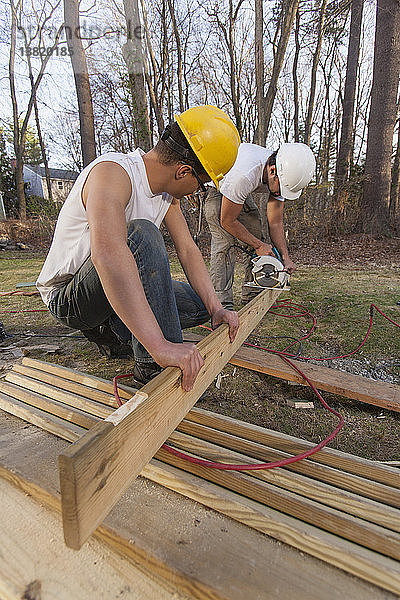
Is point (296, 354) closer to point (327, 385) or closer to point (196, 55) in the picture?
point (327, 385)

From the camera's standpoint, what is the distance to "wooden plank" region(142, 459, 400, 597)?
0.85 meters

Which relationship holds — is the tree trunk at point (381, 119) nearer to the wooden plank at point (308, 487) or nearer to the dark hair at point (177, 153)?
the dark hair at point (177, 153)

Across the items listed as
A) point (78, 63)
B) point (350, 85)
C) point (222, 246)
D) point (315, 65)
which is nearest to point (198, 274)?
point (222, 246)

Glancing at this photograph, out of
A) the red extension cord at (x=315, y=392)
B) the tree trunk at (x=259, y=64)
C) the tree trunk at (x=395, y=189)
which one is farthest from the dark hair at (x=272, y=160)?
the tree trunk at (x=395, y=189)

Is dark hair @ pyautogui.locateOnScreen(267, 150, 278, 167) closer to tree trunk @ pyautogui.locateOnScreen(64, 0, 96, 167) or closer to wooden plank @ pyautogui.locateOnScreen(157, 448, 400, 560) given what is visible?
wooden plank @ pyautogui.locateOnScreen(157, 448, 400, 560)

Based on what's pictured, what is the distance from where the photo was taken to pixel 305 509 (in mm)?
1029

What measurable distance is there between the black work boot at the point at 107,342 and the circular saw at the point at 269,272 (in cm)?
144

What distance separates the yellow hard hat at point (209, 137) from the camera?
59.8 inches

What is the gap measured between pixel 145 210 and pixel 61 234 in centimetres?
47

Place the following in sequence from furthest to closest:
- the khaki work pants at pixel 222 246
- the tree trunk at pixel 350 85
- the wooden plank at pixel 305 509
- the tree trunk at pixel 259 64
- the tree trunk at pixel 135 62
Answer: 1. the tree trunk at pixel 350 85
2. the tree trunk at pixel 135 62
3. the tree trunk at pixel 259 64
4. the khaki work pants at pixel 222 246
5. the wooden plank at pixel 305 509

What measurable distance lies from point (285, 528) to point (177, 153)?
4.73 feet

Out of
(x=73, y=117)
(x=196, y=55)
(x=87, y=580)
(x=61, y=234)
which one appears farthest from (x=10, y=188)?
(x=87, y=580)

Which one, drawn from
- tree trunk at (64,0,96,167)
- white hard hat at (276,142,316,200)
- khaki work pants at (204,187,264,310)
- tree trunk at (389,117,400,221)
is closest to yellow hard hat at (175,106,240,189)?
white hard hat at (276,142,316,200)

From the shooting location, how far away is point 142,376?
1931mm
